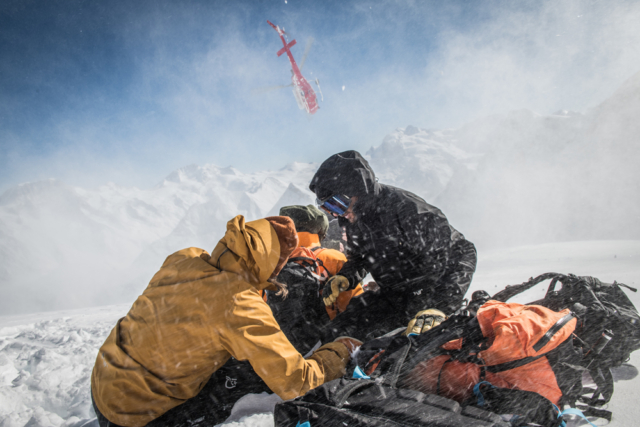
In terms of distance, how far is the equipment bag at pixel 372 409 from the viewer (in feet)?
3.71

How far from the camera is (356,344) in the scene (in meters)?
1.81

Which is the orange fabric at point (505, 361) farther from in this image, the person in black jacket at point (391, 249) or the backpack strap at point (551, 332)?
the person in black jacket at point (391, 249)

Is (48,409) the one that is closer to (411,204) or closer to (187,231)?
(411,204)

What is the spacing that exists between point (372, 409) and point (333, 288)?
1424mm

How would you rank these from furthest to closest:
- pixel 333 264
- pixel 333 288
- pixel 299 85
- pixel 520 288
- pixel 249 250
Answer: pixel 299 85
pixel 333 264
pixel 333 288
pixel 520 288
pixel 249 250

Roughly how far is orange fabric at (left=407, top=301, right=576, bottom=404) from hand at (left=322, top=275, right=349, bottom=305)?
1206 mm

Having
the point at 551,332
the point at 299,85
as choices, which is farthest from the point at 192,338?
the point at 299,85

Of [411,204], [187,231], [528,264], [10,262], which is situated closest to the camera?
[411,204]

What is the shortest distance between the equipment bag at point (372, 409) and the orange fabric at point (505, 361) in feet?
0.68

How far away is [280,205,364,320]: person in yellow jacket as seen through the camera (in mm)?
2844

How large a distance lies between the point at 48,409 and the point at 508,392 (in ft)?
12.0

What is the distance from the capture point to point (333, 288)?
2.62 meters

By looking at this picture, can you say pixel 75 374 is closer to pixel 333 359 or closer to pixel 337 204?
pixel 333 359

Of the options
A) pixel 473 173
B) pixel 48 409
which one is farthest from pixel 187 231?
pixel 48 409
